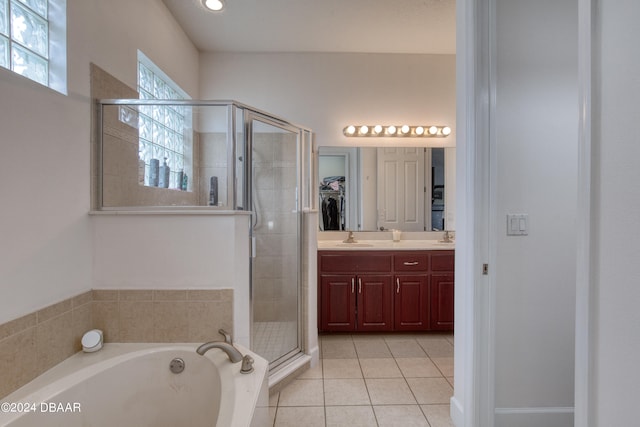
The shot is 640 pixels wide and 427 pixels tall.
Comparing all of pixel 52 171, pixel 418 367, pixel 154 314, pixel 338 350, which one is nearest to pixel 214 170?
pixel 52 171

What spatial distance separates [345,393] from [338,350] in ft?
1.98

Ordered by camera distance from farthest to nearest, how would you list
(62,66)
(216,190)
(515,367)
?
(216,190)
(515,367)
(62,66)

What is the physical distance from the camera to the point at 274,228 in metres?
2.19

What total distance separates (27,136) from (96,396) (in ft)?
3.72

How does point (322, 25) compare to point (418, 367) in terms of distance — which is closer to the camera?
point (418, 367)

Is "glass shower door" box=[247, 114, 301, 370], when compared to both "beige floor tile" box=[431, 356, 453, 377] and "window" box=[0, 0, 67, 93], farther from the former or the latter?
"beige floor tile" box=[431, 356, 453, 377]

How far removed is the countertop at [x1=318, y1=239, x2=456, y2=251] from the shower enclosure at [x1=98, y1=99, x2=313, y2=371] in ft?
2.57

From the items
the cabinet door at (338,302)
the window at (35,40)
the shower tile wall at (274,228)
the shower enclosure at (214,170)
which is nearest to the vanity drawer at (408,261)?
the cabinet door at (338,302)

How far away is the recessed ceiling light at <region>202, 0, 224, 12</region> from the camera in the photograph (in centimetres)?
231

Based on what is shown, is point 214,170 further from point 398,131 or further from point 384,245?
point 398,131

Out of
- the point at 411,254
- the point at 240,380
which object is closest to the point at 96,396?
the point at 240,380

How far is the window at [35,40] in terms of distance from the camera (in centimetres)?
123

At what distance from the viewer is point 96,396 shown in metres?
1.26

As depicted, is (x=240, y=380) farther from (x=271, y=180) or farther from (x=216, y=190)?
(x=271, y=180)
